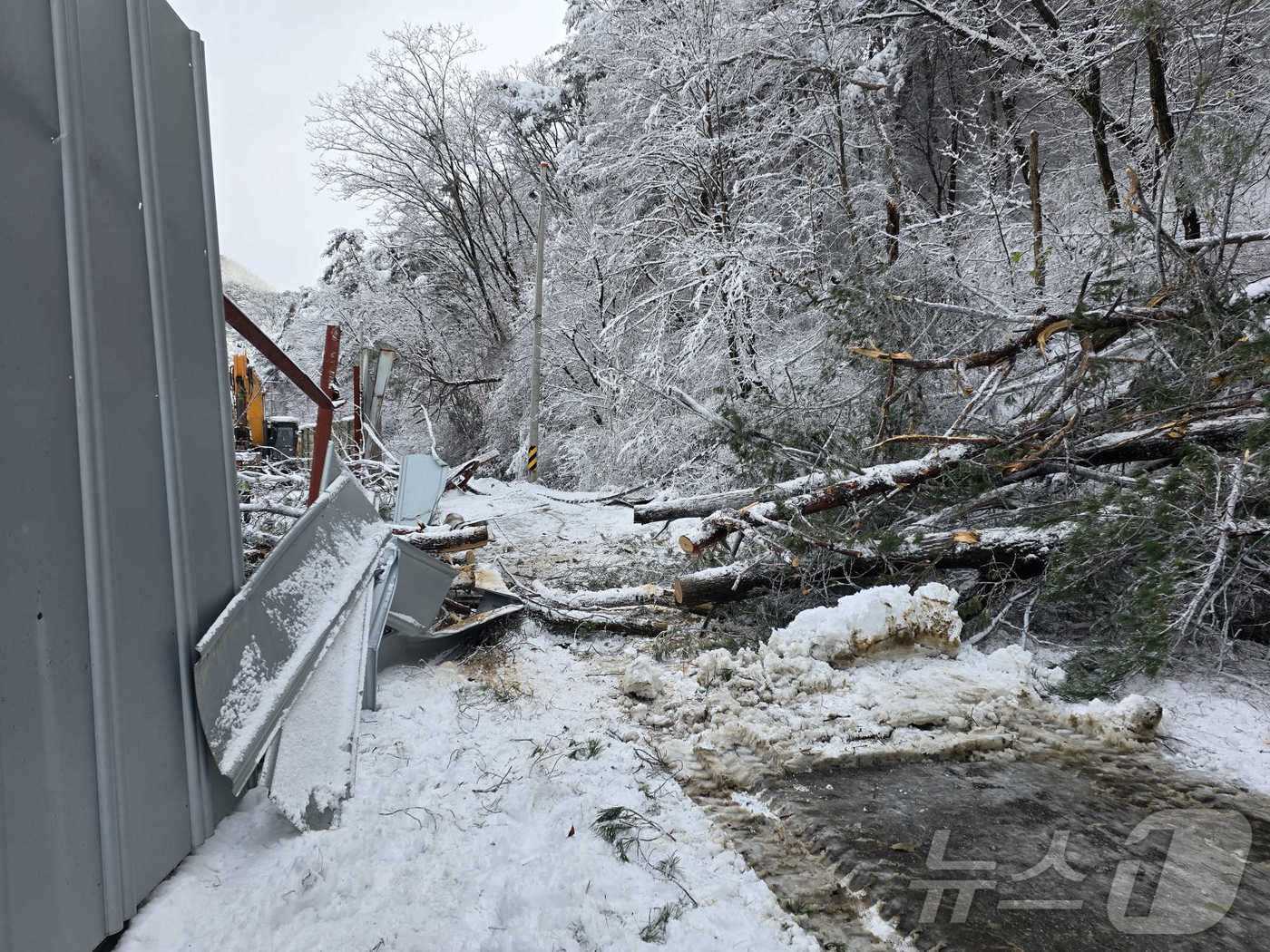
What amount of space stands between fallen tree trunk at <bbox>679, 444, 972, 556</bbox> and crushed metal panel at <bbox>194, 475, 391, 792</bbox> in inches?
79.9

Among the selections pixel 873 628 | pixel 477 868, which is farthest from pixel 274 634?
pixel 873 628

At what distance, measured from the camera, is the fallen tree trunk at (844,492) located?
3854mm

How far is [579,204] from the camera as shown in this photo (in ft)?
46.5

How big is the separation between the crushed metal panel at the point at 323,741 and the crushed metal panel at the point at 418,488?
4386 mm

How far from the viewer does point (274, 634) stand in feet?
6.71

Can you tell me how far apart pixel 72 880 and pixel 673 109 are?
36.7ft

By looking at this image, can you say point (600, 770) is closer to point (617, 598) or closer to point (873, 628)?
point (873, 628)

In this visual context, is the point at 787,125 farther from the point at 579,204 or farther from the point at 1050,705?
the point at 1050,705

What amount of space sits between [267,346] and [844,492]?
120 inches

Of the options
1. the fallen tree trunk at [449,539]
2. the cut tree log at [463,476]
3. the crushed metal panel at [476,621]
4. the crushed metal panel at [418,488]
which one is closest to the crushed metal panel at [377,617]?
the crushed metal panel at [476,621]

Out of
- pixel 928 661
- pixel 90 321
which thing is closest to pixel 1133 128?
pixel 928 661

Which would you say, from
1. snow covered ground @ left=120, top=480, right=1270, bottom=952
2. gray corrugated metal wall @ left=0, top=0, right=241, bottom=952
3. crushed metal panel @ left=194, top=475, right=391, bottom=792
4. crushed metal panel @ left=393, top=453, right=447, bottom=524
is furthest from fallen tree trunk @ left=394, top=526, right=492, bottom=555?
gray corrugated metal wall @ left=0, top=0, right=241, bottom=952

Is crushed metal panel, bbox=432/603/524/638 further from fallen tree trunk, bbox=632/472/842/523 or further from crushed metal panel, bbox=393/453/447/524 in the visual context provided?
crushed metal panel, bbox=393/453/447/524

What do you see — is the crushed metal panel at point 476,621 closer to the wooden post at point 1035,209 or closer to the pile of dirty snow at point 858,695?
the pile of dirty snow at point 858,695
